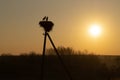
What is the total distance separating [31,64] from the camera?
39875 mm

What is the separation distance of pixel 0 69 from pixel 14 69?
1.14 meters

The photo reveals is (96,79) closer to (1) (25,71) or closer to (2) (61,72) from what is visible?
(2) (61,72)

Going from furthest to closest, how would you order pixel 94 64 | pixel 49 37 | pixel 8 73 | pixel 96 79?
pixel 94 64, pixel 8 73, pixel 96 79, pixel 49 37

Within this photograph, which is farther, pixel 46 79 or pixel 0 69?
pixel 0 69

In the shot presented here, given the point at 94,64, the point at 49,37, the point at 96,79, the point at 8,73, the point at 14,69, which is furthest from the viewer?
the point at 94,64

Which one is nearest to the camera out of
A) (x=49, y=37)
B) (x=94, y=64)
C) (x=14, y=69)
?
(x=49, y=37)

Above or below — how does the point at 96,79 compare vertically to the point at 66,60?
below

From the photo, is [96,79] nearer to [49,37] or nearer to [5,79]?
[5,79]

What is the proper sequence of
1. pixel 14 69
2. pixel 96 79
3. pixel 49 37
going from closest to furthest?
pixel 49 37 < pixel 96 79 < pixel 14 69

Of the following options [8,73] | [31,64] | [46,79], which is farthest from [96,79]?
[31,64]

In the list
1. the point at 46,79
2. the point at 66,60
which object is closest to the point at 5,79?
the point at 46,79

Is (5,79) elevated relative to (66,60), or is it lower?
lower

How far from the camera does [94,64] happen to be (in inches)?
1674

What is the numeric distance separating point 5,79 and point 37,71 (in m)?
6.31
